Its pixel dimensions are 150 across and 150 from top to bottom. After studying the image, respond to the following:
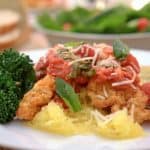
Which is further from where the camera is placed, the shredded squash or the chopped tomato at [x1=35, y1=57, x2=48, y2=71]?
the chopped tomato at [x1=35, y1=57, x2=48, y2=71]

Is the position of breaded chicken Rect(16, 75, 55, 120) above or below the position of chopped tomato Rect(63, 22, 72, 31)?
above

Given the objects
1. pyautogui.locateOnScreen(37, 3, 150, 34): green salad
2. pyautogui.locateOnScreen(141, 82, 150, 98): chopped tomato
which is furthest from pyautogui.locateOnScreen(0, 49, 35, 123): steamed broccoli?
pyautogui.locateOnScreen(37, 3, 150, 34): green salad

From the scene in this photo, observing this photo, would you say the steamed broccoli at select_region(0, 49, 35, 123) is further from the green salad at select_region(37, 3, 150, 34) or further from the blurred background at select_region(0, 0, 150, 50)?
the green salad at select_region(37, 3, 150, 34)

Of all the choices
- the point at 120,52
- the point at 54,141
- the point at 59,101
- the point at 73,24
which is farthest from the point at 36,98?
the point at 73,24

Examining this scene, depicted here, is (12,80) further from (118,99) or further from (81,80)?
(118,99)

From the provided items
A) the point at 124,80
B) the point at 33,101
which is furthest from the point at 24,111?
the point at 124,80

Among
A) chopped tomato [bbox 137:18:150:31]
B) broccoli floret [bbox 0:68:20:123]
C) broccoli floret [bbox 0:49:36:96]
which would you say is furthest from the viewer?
chopped tomato [bbox 137:18:150:31]
